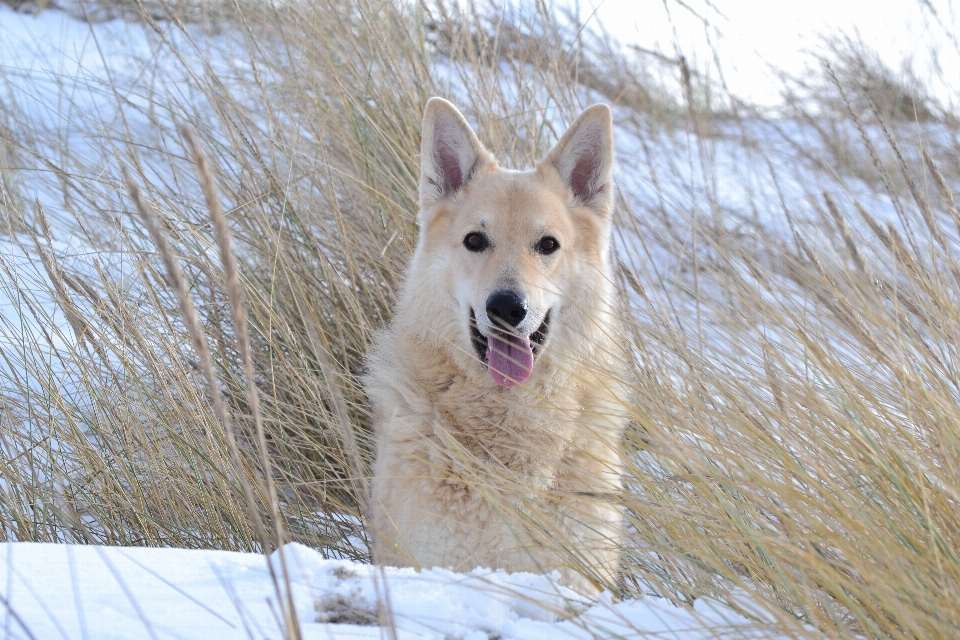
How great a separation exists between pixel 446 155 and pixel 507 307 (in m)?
0.92

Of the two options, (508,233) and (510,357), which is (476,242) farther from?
(510,357)

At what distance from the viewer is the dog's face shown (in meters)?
2.57

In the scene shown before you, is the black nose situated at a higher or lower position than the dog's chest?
higher

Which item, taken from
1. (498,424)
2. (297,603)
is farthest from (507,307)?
(297,603)

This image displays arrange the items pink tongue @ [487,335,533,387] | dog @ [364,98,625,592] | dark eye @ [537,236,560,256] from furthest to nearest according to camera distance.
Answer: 1. dark eye @ [537,236,560,256]
2. pink tongue @ [487,335,533,387]
3. dog @ [364,98,625,592]

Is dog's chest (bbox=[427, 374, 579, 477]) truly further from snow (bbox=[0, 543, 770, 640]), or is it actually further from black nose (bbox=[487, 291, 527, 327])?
snow (bbox=[0, 543, 770, 640])

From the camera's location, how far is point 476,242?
287 centimetres

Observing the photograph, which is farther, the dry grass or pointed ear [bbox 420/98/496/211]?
pointed ear [bbox 420/98/496/211]

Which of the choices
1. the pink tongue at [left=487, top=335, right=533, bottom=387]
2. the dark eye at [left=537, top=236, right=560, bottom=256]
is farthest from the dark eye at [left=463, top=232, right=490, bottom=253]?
the pink tongue at [left=487, top=335, right=533, bottom=387]

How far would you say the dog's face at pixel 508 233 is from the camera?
8.43 ft

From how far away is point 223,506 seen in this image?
96.7 inches

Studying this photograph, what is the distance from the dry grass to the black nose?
401mm

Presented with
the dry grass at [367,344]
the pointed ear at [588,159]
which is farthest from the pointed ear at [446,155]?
the dry grass at [367,344]

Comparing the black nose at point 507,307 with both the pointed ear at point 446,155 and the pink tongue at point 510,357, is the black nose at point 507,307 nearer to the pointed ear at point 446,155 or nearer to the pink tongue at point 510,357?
the pink tongue at point 510,357
